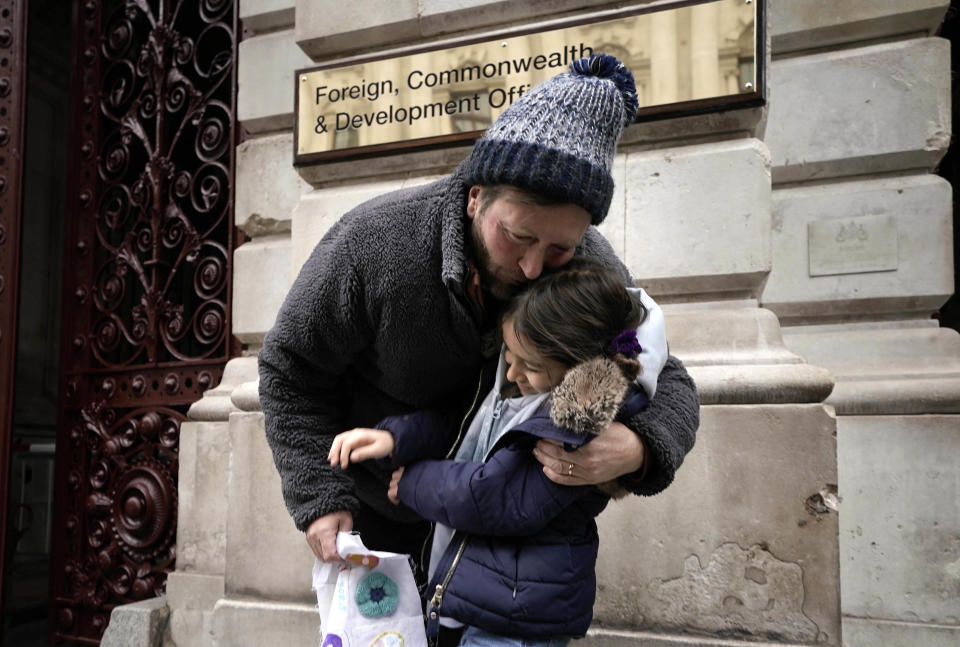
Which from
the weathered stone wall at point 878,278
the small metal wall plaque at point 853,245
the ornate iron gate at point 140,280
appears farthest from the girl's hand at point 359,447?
the ornate iron gate at point 140,280

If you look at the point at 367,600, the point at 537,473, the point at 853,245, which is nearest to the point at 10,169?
the point at 367,600

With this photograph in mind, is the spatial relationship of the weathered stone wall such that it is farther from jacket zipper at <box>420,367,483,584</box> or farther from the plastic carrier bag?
the plastic carrier bag

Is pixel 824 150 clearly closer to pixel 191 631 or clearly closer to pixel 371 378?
pixel 371 378

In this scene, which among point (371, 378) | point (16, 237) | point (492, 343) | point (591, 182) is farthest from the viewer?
point (16, 237)

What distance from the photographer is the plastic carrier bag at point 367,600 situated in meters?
1.71

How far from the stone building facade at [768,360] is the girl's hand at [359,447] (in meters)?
1.29

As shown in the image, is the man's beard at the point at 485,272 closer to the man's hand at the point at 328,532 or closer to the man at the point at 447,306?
the man at the point at 447,306

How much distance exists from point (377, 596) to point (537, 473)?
0.49 metres

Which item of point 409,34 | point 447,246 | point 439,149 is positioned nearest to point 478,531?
point 447,246

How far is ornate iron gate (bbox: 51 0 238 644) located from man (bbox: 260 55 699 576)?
8.01ft

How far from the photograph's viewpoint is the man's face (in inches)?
61.4

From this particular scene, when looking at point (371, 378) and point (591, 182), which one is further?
point (371, 378)

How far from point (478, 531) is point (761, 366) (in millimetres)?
1429

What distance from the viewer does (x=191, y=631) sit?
144 inches
